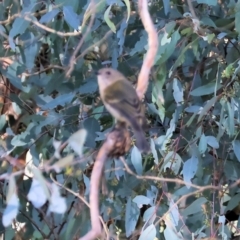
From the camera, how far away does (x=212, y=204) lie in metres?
2.10

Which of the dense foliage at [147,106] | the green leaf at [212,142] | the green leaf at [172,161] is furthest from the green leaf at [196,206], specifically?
the green leaf at [212,142]

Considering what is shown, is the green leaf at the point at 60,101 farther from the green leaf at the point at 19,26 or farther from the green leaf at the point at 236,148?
the green leaf at the point at 236,148

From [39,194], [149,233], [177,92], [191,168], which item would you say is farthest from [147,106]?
[39,194]

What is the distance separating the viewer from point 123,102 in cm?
180

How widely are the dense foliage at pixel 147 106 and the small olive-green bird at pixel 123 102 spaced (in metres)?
0.12

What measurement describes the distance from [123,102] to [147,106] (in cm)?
39

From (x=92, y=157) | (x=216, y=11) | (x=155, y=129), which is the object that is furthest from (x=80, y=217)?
(x=216, y=11)

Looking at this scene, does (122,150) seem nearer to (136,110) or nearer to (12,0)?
(136,110)

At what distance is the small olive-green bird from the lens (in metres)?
1.69

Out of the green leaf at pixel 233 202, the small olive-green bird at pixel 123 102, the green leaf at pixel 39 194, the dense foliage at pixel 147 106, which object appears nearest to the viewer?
the green leaf at pixel 39 194

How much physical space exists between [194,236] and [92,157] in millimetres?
442

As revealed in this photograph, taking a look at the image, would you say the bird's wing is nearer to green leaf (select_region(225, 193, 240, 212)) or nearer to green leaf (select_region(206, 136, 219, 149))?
green leaf (select_region(206, 136, 219, 149))

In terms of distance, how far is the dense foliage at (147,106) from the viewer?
2.00m

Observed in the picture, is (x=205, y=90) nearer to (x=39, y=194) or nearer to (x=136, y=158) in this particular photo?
(x=136, y=158)
